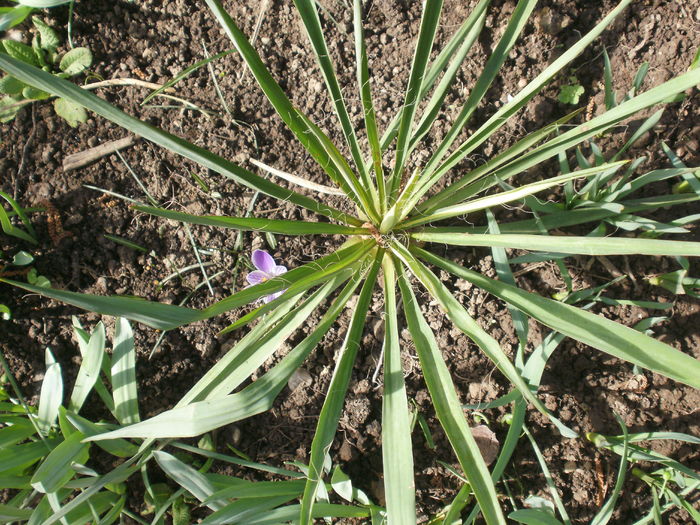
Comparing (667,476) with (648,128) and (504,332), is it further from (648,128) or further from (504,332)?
(648,128)

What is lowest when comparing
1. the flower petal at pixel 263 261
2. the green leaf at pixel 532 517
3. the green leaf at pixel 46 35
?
the green leaf at pixel 532 517

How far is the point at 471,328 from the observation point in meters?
1.00

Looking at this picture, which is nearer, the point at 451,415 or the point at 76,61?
the point at 451,415

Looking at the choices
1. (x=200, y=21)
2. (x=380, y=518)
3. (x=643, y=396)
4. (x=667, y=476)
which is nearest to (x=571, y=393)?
(x=643, y=396)

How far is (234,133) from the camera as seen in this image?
58.9 inches

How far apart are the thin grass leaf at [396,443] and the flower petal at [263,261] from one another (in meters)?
A: 0.40

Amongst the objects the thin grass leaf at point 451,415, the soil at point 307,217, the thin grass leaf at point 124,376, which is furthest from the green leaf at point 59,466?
the thin grass leaf at point 451,415

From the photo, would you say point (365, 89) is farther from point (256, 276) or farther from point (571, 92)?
point (571, 92)

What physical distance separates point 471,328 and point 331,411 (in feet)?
1.11

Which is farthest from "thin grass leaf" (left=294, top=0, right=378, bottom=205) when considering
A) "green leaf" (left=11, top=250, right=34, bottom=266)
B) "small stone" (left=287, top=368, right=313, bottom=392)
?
"green leaf" (left=11, top=250, right=34, bottom=266)

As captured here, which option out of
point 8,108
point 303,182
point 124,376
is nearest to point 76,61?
point 8,108

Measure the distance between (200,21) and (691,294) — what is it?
170cm

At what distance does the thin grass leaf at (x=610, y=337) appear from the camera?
30.6 inches

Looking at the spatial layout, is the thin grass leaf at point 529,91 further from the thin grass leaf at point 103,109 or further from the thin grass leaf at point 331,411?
the thin grass leaf at point 103,109
